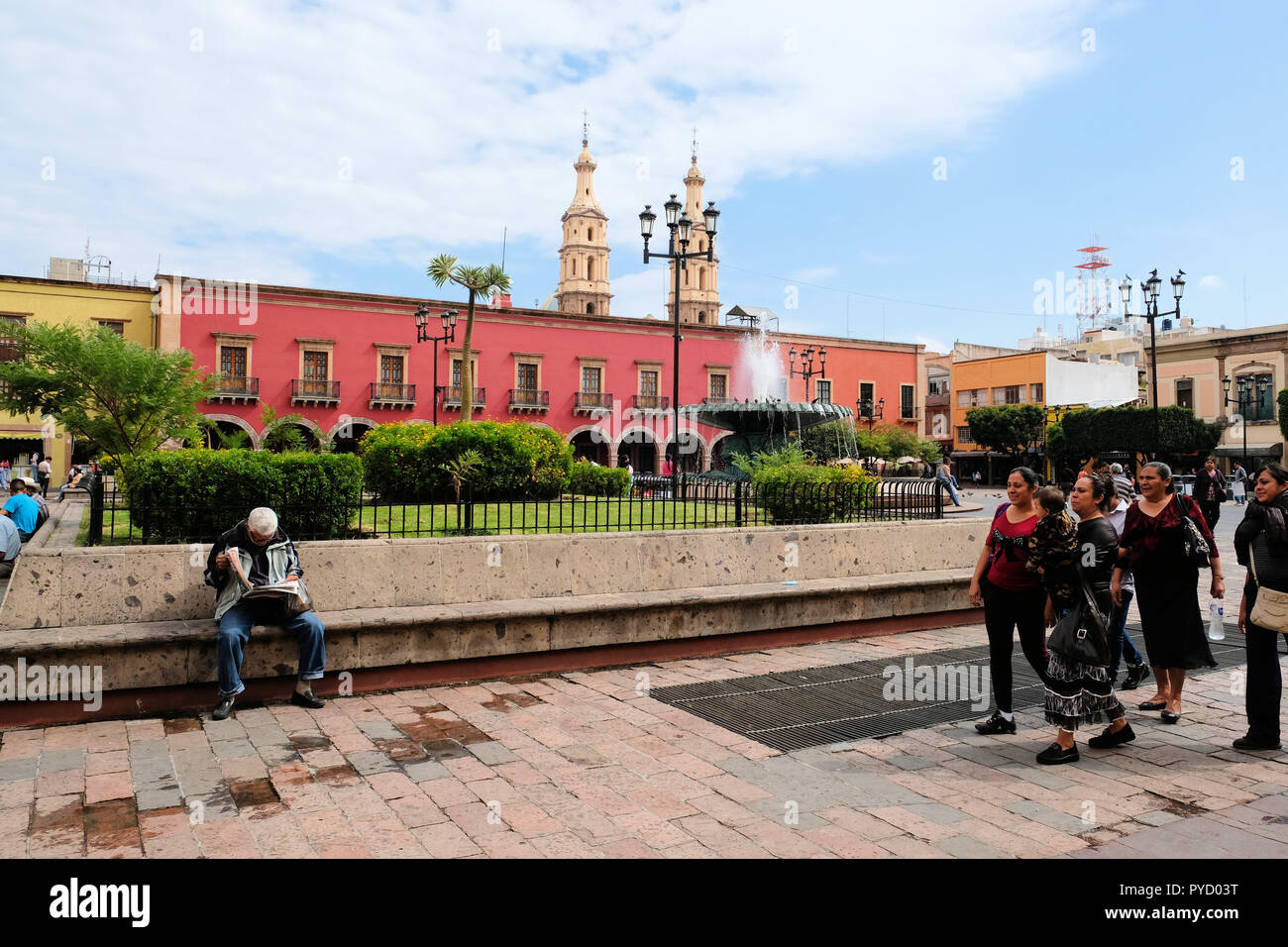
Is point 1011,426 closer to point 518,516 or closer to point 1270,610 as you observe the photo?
point 518,516

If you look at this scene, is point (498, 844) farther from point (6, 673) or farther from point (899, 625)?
point (899, 625)

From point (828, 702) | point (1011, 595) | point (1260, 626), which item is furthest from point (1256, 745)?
point (828, 702)

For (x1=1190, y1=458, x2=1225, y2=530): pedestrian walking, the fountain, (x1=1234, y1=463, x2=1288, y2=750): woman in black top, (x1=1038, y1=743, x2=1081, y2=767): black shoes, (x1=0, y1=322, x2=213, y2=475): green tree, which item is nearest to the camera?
(x1=1038, y1=743, x2=1081, y2=767): black shoes

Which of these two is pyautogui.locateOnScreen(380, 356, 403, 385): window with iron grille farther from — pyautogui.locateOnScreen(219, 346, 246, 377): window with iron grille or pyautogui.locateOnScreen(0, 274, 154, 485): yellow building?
pyautogui.locateOnScreen(0, 274, 154, 485): yellow building

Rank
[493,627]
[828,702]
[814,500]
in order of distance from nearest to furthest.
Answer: [828,702] → [493,627] → [814,500]

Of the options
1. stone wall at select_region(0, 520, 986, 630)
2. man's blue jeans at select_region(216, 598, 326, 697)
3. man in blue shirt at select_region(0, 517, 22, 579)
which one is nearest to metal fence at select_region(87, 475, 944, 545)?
stone wall at select_region(0, 520, 986, 630)

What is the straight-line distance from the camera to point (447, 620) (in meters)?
6.09

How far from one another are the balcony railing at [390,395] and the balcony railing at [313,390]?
1.44m

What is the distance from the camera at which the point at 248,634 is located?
542 centimetres

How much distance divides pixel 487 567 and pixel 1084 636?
156 inches

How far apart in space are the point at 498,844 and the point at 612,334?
1570 inches

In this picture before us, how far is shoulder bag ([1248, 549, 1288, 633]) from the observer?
4.59m

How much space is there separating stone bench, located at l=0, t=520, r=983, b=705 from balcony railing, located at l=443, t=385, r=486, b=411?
3152 centimetres
